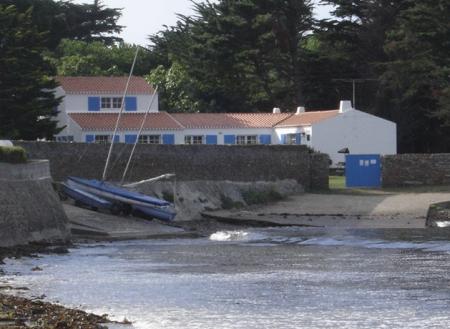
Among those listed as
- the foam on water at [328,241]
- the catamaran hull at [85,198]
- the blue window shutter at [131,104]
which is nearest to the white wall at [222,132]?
the blue window shutter at [131,104]

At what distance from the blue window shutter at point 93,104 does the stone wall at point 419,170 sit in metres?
21.9

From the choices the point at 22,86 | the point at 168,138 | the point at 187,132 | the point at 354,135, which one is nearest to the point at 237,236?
the point at 22,86

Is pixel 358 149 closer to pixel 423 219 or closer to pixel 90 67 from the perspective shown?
pixel 423 219

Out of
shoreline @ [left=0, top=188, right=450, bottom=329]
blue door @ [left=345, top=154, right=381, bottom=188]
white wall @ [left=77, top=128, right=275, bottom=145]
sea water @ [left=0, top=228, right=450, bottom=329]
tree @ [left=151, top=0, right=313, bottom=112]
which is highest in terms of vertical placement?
tree @ [left=151, top=0, right=313, bottom=112]

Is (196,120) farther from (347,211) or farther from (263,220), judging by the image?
(263,220)

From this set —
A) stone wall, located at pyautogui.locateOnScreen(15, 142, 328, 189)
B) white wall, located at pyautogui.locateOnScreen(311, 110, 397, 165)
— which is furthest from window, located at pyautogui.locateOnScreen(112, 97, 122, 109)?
stone wall, located at pyautogui.locateOnScreen(15, 142, 328, 189)

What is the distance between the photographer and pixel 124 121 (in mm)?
71938

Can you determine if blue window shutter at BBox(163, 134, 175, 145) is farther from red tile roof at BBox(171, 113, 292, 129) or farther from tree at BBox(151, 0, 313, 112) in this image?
tree at BBox(151, 0, 313, 112)

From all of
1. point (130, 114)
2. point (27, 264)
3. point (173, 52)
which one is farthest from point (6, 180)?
point (173, 52)

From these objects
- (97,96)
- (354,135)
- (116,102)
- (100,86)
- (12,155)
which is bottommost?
(12,155)

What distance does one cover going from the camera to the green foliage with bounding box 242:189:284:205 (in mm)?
54469

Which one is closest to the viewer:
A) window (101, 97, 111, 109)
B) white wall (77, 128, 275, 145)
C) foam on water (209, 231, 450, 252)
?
foam on water (209, 231, 450, 252)

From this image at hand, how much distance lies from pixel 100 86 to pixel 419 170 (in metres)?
23.6

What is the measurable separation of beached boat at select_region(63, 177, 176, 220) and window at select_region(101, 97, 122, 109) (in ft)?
87.6
